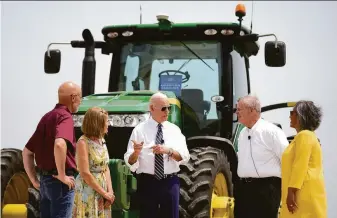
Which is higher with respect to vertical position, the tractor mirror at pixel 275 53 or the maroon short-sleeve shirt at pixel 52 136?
the tractor mirror at pixel 275 53

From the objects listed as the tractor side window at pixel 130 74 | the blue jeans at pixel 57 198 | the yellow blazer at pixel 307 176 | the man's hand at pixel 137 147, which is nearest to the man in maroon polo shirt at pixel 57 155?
the blue jeans at pixel 57 198

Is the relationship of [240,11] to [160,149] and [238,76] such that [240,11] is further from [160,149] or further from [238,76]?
[160,149]

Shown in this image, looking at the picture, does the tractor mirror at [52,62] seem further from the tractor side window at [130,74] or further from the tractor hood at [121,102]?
the tractor hood at [121,102]

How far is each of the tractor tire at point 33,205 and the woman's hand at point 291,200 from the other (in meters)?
2.50

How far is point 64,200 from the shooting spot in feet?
17.1

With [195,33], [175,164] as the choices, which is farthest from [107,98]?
[175,164]

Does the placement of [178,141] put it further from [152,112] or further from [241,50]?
[241,50]

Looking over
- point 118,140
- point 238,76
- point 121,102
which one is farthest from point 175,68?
point 118,140

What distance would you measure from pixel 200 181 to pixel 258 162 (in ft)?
2.00

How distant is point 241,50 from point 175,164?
314 centimetres

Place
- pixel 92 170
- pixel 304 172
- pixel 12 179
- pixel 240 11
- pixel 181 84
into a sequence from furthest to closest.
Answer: pixel 240 11 → pixel 181 84 → pixel 12 179 → pixel 92 170 → pixel 304 172

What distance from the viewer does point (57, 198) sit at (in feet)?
17.1

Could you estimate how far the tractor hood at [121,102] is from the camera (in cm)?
693

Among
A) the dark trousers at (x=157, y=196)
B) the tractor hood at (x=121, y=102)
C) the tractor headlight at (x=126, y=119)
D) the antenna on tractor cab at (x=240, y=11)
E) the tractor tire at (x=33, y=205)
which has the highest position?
the antenna on tractor cab at (x=240, y=11)
